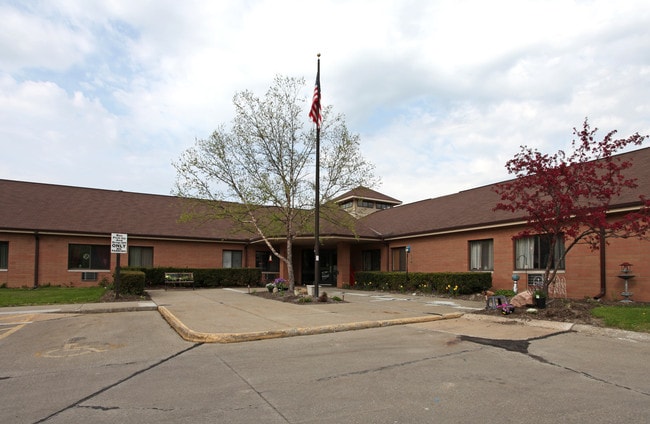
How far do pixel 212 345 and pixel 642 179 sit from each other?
49.4 ft

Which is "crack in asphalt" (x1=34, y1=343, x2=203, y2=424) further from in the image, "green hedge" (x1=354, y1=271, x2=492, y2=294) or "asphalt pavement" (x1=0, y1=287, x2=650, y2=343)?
"green hedge" (x1=354, y1=271, x2=492, y2=294)

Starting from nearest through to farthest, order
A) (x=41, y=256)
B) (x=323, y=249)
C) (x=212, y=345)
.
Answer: (x=212, y=345), (x=41, y=256), (x=323, y=249)

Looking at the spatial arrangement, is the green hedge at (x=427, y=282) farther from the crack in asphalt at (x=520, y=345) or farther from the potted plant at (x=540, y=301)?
the crack in asphalt at (x=520, y=345)

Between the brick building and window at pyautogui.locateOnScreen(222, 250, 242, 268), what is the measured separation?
2.6 inches

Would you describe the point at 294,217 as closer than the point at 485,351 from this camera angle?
No

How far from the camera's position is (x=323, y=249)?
3291 centimetres

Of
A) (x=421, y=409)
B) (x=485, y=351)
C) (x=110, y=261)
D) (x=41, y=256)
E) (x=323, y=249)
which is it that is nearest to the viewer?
(x=421, y=409)

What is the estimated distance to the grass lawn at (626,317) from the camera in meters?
10.1

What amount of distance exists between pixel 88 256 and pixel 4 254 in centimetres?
377

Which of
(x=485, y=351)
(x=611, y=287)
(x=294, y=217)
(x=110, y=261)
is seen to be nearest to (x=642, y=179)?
(x=611, y=287)

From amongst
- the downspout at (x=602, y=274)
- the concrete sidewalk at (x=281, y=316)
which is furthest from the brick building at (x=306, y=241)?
the concrete sidewalk at (x=281, y=316)

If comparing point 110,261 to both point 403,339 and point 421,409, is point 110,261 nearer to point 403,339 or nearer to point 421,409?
point 403,339

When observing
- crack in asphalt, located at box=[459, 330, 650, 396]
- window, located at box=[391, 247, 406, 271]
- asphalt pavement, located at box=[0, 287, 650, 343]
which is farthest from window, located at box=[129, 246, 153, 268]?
crack in asphalt, located at box=[459, 330, 650, 396]

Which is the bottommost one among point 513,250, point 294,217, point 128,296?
point 128,296
